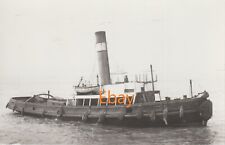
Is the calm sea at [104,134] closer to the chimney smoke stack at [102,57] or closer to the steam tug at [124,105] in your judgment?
the steam tug at [124,105]

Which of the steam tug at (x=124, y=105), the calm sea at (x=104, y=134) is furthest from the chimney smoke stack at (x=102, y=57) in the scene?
the calm sea at (x=104, y=134)

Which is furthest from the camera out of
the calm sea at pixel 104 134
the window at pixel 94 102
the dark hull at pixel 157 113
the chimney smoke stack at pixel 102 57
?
the chimney smoke stack at pixel 102 57

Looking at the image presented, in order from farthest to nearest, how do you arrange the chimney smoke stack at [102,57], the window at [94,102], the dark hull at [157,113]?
the chimney smoke stack at [102,57]
the window at [94,102]
the dark hull at [157,113]

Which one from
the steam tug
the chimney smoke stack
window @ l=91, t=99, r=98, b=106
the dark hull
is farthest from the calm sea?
the chimney smoke stack

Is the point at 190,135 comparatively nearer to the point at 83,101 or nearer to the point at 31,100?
the point at 83,101

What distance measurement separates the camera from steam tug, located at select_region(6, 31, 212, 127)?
15.8 meters

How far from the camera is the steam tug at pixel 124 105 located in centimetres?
1584

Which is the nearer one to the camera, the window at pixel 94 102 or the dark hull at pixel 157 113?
the dark hull at pixel 157 113

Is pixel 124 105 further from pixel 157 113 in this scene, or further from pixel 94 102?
pixel 94 102

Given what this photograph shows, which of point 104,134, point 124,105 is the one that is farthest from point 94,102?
point 104,134

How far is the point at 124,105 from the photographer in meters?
16.8

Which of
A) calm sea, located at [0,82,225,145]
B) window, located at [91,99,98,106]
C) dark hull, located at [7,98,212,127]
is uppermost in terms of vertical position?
window, located at [91,99,98,106]

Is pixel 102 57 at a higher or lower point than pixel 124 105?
higher

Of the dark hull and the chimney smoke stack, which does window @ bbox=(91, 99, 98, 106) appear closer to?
the dark hull
